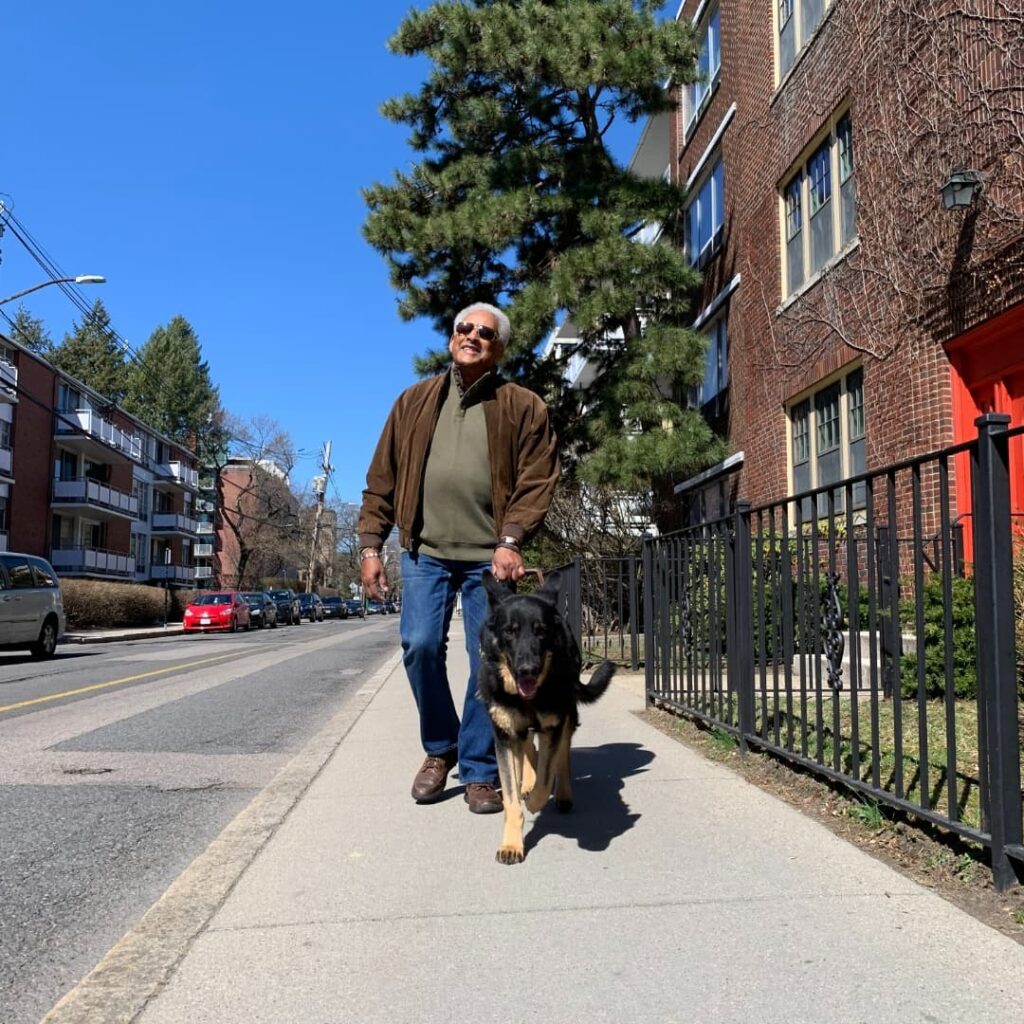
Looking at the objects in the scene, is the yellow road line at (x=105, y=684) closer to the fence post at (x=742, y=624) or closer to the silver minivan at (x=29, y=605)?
the silver minivan at (x=29, y=605)

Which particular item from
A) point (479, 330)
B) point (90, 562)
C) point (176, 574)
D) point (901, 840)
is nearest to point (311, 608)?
point (90, 562)

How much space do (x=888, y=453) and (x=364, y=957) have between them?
8691 millimetres

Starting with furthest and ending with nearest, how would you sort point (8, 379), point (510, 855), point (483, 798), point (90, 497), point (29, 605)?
point (90, 497) → point (8, 379) → point (29, 605) → point (483, 798) → point (510, 855)

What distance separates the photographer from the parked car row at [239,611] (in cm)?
3659

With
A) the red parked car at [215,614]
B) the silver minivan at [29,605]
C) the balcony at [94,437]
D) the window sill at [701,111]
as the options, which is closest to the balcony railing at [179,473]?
the balcony at [94,437]

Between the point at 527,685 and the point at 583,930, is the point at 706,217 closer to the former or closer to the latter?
the point at 527,685

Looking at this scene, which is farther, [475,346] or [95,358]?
[95,358]

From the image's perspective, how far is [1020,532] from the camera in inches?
245

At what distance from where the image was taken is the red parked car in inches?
1437

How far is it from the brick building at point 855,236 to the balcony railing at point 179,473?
5238 centimetres

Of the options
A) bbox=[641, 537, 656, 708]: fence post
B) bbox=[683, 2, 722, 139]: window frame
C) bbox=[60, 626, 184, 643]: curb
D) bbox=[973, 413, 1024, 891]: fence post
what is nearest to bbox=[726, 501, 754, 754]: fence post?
bbox=[641, 537, 656, 708]: fence post

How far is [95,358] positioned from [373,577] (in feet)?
263

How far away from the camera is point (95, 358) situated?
76625 mm

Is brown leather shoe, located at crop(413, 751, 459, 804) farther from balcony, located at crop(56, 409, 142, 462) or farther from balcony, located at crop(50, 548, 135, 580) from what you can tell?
balcony, located at crop(50, 548, 135, 580)
